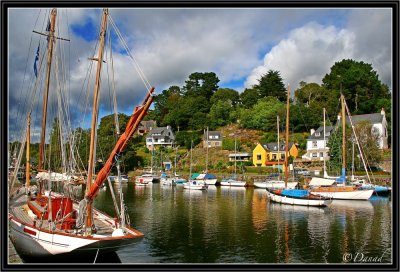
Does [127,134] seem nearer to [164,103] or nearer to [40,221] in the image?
[40,221]

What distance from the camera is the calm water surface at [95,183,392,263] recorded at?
950 inches

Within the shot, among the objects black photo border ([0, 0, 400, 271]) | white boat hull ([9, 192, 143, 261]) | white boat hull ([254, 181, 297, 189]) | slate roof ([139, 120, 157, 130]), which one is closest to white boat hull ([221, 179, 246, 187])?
white boat hull ([254, 181, 297, 189])

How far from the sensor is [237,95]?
16325 cm

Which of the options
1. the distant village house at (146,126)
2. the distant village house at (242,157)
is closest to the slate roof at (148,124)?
the distant village house at (146,126)

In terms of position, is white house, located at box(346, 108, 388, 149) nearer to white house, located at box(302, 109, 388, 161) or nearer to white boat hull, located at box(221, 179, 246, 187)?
white house, located at box(302, 109, 388, 161)

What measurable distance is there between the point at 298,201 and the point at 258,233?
754 inches

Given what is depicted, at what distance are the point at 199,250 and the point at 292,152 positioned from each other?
271 feet

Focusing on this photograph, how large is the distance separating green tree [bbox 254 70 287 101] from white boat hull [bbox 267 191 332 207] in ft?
340

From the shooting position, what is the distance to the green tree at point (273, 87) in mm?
150375

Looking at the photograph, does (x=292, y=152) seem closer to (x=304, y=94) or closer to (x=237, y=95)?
(x=304, y=94)

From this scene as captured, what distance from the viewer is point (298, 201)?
1907 inches

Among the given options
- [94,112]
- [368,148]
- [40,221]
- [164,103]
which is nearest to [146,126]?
[164,103]

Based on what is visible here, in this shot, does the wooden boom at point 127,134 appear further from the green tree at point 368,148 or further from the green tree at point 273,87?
the green tree at point 273,87

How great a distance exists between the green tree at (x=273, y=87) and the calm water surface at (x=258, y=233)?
104 metres
